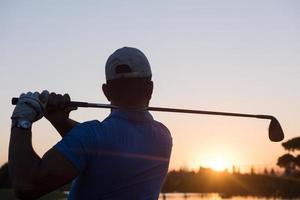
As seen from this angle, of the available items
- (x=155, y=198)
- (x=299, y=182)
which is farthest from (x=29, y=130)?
(x=299, y=182)

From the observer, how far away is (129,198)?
2777 mm

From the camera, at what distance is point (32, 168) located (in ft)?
8.25

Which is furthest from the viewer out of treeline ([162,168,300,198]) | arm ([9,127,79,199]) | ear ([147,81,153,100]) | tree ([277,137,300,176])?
treeline ([162,168,300,198])

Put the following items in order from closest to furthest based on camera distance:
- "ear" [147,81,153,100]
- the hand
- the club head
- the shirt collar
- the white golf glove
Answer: the white golf glove, the shirt collar, "ear" [147,81,153,100], the hand, the club head

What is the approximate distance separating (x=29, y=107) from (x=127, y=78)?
0.45 m

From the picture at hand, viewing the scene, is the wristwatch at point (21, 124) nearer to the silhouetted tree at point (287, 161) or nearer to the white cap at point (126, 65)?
the white cap at point (126, 65)

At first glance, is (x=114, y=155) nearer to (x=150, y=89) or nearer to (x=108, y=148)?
(x=108, y=148)

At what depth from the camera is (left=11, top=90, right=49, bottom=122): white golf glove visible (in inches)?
104

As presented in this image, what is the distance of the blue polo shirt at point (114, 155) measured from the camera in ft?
8.51

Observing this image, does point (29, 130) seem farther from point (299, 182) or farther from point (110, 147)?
point (299, 182)

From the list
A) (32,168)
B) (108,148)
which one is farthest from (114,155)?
(32,168)

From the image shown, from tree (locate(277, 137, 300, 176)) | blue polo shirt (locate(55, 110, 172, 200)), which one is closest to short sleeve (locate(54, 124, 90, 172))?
blue polo shirt (locate(55, 110, 172, 200))

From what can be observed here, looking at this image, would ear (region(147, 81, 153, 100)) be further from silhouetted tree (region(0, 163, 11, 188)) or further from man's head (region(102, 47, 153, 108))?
silhouetted tree (region(0, 163, 11, 188))

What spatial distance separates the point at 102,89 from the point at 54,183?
56 cm
